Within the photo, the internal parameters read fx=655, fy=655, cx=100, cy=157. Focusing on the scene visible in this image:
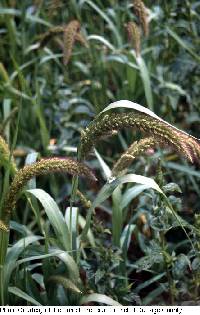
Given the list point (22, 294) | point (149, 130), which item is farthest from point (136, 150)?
point (22, 294)

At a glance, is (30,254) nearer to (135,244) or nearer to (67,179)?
(135,244)

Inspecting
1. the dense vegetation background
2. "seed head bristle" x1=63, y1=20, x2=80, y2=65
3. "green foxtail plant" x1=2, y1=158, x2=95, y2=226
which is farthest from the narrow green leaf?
"seed head bristle" x1=63, y1=20, x2=80, y2=65

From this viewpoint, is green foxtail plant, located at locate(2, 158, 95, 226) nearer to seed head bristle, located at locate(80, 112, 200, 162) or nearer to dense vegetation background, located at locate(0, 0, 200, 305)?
seed head bristle, located at locate(80, 112, 200, 162)

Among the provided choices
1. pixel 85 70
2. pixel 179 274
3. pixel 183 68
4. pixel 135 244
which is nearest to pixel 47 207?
pixel 179 274

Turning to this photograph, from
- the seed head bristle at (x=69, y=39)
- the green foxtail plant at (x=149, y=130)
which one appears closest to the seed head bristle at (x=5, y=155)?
the green foxtail plant at (x=149, y=130)

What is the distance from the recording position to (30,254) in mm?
1946

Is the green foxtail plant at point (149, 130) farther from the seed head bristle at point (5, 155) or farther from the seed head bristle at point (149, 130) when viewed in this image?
the seed head bristle at point (5, 155)

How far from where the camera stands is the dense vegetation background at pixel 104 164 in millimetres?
1929

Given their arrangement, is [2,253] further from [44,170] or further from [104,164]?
[104,164]

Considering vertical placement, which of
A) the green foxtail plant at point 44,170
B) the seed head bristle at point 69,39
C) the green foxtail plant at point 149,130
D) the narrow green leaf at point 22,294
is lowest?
the narrow green leaf at point 22,294

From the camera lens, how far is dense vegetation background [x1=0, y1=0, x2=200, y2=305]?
1929 millimetres

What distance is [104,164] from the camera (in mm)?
2174

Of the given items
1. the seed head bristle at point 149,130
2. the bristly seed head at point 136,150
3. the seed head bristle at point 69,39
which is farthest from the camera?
the seed head bristle at point 69,39

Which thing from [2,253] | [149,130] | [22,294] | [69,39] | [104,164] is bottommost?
[22,294]
